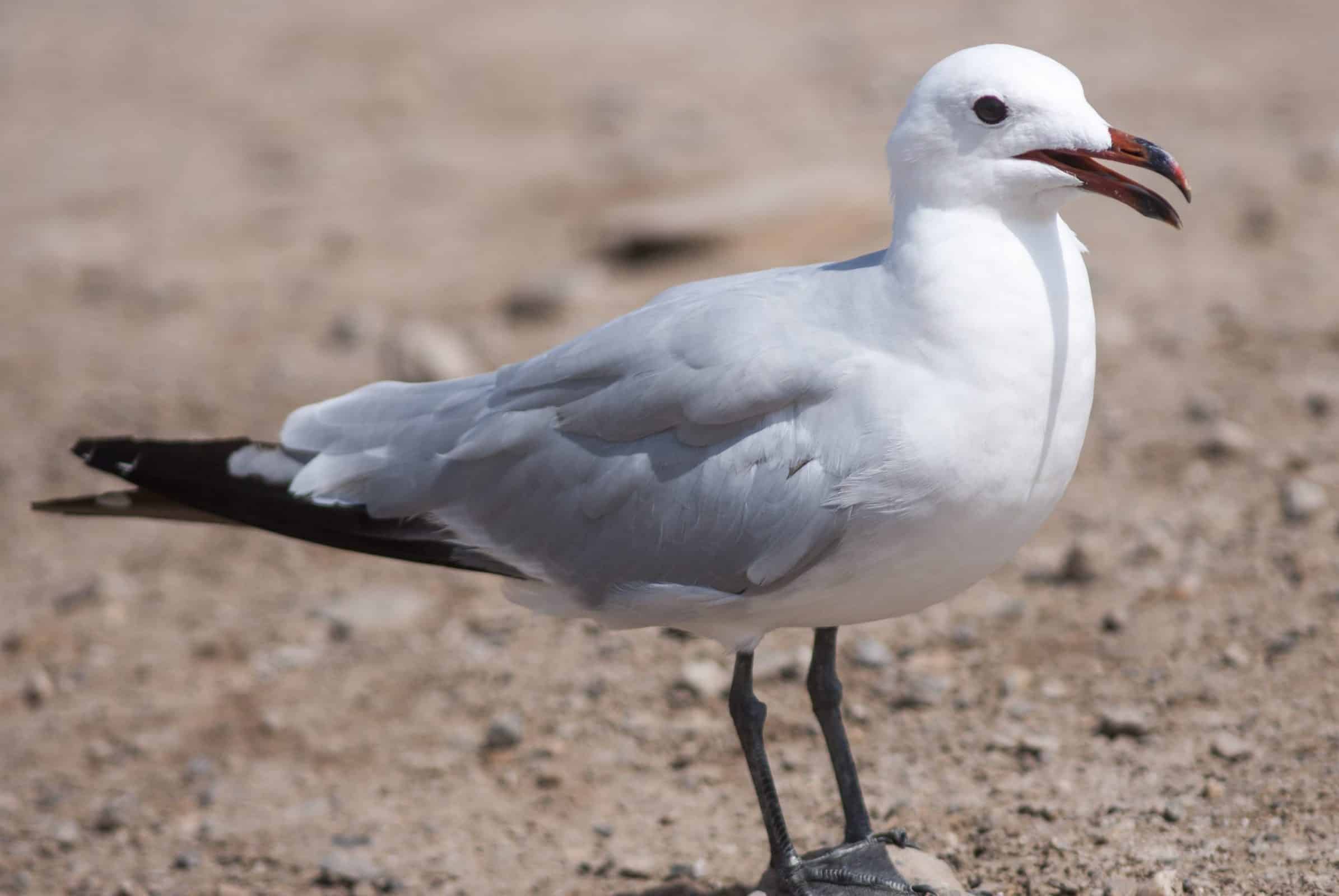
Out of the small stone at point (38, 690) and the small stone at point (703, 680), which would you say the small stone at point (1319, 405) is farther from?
the small stone at point (38, 690)

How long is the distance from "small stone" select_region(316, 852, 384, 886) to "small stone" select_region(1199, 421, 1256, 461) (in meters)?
3.28

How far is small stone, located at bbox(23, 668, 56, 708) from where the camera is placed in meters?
5.07

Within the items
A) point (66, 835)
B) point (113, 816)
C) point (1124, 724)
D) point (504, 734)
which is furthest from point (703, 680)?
point (66, 835)

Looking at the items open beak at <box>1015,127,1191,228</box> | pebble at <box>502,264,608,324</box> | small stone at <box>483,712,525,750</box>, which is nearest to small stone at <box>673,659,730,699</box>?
small stone at <box>483,712,525,750</box>

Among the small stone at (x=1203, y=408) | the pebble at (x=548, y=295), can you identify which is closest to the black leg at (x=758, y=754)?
the small stone at (x=1203, y=408)

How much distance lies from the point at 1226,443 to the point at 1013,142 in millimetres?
2816

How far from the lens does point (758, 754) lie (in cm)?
357

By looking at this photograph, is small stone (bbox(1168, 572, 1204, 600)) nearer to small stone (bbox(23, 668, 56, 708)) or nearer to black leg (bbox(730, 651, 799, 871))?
black leg (bbox(730, 651, 799, 871))

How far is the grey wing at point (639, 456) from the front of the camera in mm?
3197

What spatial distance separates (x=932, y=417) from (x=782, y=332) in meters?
0.40

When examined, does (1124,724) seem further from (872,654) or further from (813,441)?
(813,441)

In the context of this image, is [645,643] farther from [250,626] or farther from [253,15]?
[253,15]

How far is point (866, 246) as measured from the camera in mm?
7078

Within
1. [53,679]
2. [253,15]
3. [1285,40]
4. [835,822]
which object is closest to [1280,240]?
[1285,40]
